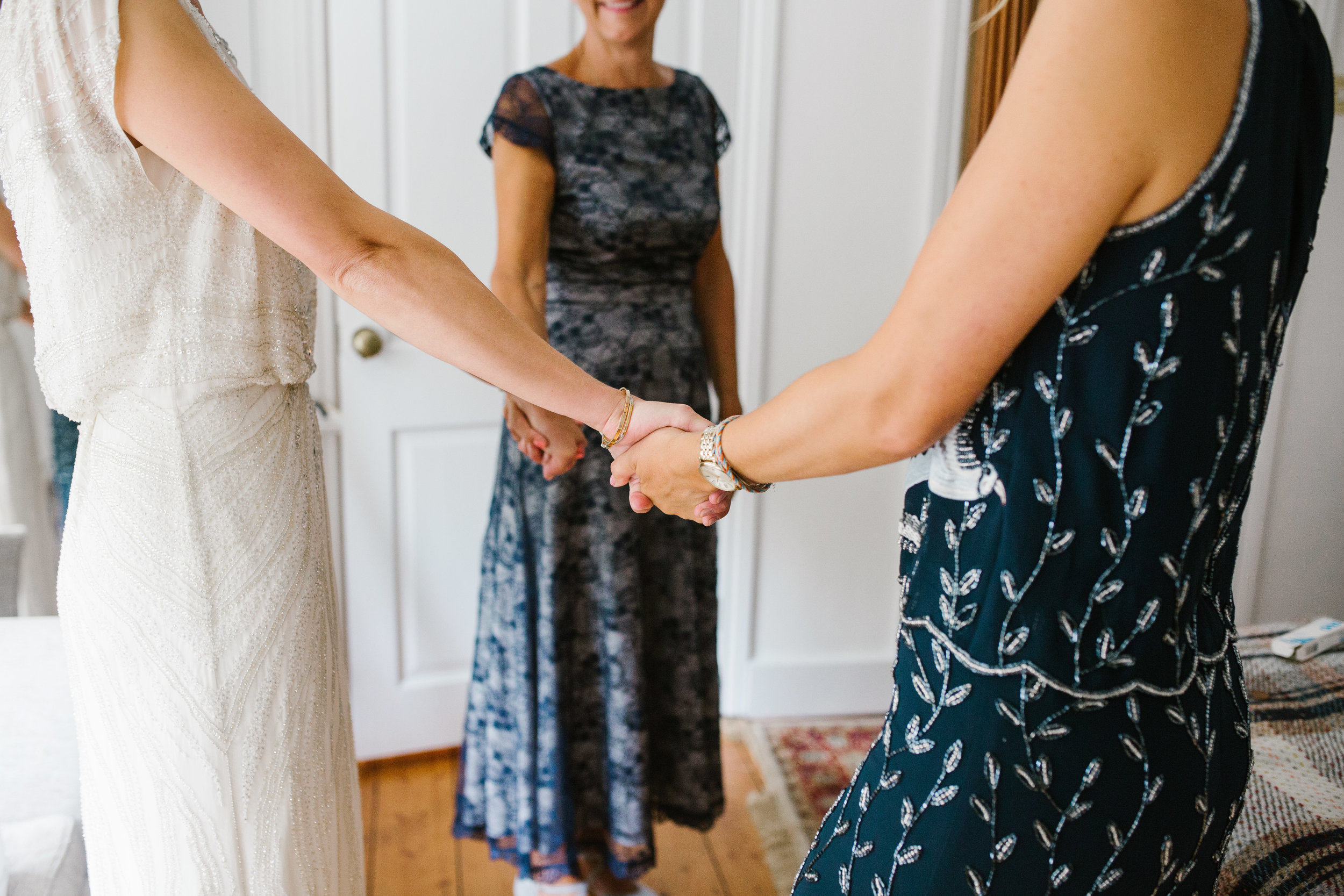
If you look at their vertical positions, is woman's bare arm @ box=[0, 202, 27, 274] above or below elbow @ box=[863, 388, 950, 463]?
above

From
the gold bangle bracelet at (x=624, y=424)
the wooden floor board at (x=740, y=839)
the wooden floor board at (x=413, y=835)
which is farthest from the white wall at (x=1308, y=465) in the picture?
the wooden floor board at (x=413, y=835)

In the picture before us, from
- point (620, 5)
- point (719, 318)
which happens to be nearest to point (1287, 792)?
point (719, 318)

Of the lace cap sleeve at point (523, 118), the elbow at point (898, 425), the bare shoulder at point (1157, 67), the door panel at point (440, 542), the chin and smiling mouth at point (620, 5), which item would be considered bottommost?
the door panel at point (440, 542)

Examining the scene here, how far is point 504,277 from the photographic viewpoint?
63.0 inches

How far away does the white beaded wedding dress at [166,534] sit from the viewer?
887 mm

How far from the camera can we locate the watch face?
3.45ft

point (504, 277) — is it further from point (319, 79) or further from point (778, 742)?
point (778, 742)

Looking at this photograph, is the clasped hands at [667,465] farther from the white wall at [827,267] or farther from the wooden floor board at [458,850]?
the white wall at [827,267]

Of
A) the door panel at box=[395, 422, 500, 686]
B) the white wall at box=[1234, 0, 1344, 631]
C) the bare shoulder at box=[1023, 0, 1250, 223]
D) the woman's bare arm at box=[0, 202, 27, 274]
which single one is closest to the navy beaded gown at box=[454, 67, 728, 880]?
the door panel at box=[395, 422, 500, 686]

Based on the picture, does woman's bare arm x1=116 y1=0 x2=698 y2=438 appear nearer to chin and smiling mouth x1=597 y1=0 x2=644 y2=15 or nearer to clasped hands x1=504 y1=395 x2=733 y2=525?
Answer: clasped hands x1=504 y1=395 x2=733 y2=525

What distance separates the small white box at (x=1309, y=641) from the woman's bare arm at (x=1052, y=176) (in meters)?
1.11

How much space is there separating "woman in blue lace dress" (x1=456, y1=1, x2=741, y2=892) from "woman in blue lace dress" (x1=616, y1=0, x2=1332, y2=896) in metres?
0.93

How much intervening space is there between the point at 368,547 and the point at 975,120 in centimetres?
194

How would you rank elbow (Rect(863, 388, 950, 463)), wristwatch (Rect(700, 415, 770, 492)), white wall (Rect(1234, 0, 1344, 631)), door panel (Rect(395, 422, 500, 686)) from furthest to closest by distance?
white wall (Rect(1234, 0, 1344, 631)), door panel (Rect(395, 422, 500, 686)), wristwatch (Rect(700, 415, 770, 492)), elbow (Rect(863, 388, 950, 463))
